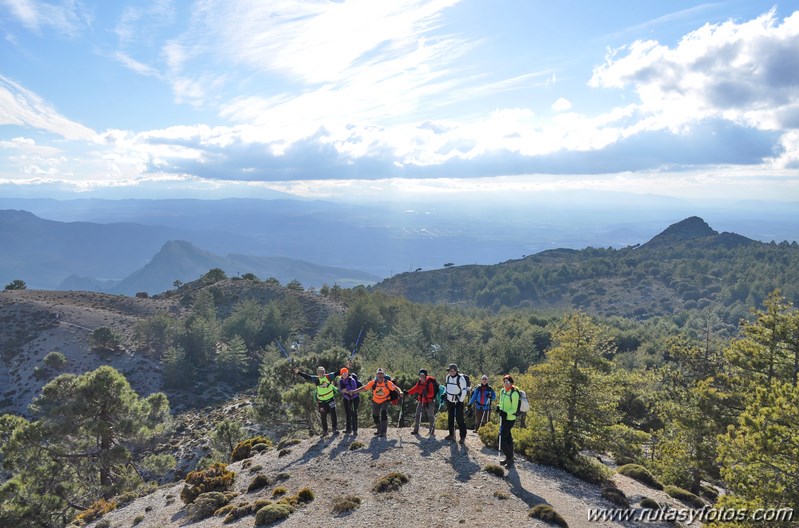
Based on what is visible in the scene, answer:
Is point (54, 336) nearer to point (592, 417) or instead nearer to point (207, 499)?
point (207, 499)

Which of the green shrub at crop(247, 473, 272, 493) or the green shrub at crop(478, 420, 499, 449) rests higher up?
the green shrub at crop(478, 420, 499, 449)

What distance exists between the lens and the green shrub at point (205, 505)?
52.4 feet

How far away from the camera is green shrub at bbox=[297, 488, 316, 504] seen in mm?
14969

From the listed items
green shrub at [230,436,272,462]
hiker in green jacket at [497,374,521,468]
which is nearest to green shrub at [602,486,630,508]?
hiker in green jacket at [497,374,521,468]

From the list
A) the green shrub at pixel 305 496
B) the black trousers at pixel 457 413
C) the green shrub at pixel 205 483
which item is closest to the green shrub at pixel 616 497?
the black trousers at pixel 457 413

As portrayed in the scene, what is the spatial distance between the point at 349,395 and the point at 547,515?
893 centimetres

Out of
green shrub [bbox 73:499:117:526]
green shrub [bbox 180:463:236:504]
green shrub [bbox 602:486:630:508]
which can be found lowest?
green shrub [bbox 73:499:117:526]

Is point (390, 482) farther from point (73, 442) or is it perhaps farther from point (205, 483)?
point (73, 442)

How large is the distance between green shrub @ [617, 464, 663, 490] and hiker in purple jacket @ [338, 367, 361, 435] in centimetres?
1203

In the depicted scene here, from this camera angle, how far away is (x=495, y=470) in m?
15.6

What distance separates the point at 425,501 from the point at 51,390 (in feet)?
79.2

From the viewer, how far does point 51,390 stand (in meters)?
25.9

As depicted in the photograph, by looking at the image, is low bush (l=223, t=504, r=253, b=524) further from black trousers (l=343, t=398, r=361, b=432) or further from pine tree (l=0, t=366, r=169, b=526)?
pine tree (l=0, t=366, r=169, b=526)

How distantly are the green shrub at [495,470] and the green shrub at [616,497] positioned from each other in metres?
3.58
